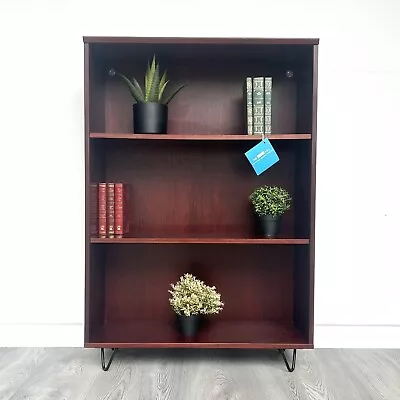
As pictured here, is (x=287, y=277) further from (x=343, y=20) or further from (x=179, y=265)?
(x=343, y=20)

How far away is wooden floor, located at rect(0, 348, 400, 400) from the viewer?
155cm

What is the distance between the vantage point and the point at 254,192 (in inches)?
72.3

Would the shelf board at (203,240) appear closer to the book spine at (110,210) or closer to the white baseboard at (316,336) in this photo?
the book spine at (110,210)

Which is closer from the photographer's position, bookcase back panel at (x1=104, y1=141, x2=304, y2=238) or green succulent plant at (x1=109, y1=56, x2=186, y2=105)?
green succulent plant at (x1=109, y1=56, x2=186, y2=105)

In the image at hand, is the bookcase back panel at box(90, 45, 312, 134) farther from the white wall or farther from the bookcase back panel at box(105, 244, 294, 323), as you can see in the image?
the bookcase back panel at box(105, 244, 294, 323)

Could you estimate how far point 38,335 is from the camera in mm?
2008

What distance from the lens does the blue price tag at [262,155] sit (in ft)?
5.71

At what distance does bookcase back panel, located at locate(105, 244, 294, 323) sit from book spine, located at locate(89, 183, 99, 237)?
0.28 metres

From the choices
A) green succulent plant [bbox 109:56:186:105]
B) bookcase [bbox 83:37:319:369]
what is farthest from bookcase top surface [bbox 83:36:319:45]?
bookcase [bbox 83:37:319:369]

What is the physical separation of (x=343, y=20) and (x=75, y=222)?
5.02 feet

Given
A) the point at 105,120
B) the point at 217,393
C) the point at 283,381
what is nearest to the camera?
the point at 217,393

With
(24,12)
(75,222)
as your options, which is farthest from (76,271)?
(24,12)

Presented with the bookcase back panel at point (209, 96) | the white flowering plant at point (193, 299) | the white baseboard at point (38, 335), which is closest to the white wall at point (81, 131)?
the white baseboard at point (38, 335)

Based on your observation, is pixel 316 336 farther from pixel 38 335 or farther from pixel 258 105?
pixel 38 335
